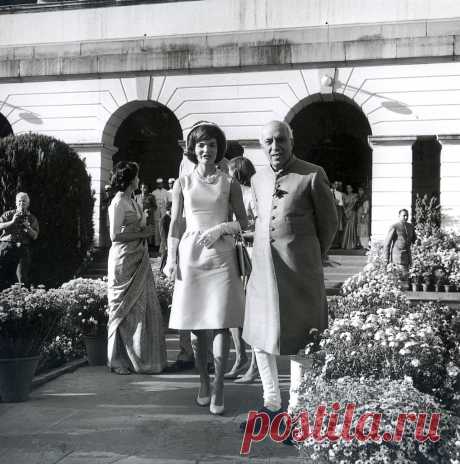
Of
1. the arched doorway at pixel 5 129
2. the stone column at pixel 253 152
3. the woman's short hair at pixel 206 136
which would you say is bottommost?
the woman's short hair at pixel 206 136

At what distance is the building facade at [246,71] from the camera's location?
18094mm

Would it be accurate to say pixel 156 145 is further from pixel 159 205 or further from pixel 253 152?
pixel 253 152

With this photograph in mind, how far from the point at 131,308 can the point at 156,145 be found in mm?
18835

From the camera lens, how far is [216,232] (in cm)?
540

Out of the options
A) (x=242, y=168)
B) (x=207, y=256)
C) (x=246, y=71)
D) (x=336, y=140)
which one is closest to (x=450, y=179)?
(x=246, y=71)

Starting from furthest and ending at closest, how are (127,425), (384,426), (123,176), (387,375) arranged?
(123,176) → (127,425) → (387,375) → (384,426)

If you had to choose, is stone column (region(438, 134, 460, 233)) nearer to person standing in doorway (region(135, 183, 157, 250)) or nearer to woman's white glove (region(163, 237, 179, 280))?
person standing in doorway (region(135, 183, 157, 250))

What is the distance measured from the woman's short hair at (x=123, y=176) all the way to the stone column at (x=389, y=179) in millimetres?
12112

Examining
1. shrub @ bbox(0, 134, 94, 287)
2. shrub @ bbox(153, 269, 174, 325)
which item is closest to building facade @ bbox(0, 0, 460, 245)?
shrub @ bbox(0, 134, 94, 287)

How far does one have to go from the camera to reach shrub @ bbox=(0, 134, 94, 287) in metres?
14.5

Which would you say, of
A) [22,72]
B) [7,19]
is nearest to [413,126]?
[22,72]

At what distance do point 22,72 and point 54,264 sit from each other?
8.16m

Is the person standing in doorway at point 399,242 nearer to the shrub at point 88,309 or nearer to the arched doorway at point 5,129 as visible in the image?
the shrub at point 88,309

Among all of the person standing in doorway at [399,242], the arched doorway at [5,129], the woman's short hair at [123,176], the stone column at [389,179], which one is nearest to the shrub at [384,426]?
the woman's short hair at [123,176]
